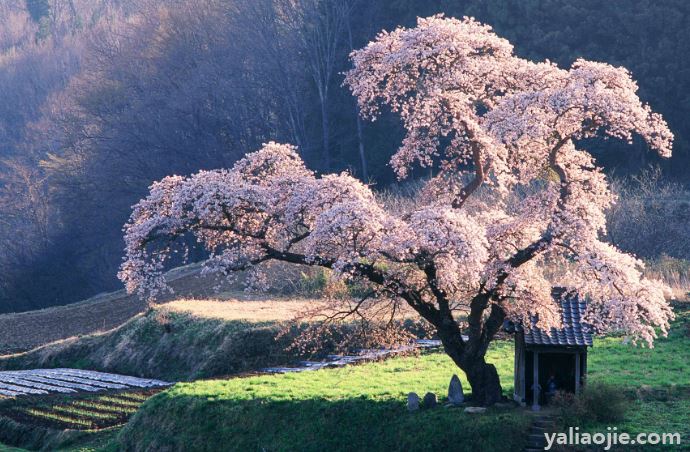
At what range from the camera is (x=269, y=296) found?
50094 millimetres

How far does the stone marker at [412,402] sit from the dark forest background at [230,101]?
129 feet

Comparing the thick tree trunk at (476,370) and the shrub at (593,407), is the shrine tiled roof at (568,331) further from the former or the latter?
the thick tree trunk at (476,370)

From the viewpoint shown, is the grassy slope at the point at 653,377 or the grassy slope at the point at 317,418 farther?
the grassy slope at the point at 317,418

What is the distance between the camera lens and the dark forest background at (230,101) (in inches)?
2562

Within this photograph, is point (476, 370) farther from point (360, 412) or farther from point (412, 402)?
point (360, 412)

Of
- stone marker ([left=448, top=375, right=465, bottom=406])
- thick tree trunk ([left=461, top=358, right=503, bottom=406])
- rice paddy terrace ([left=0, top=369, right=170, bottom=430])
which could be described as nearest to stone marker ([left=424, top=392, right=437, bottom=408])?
stone marker ([left=448, top=375, right=465, bottom=406])

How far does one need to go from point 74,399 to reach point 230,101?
4616 cm

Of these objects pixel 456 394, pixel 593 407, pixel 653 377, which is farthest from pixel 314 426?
pixel 653 377

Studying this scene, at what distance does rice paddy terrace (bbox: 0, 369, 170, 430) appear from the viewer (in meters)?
32.4

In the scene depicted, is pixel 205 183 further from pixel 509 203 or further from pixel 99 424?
pixel 509 203

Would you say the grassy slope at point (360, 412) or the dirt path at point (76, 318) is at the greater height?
the dirt path at point (76, 318)

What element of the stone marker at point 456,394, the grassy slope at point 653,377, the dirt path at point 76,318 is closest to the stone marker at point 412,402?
the stone marker at point 456,394

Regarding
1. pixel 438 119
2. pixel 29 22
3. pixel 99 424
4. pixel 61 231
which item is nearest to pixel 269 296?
pixel 99 424

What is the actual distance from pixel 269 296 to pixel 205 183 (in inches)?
994
